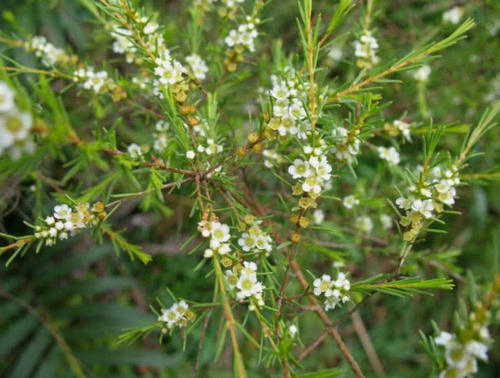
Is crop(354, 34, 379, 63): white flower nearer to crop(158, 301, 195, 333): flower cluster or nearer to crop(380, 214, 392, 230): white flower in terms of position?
crop(380, 214, 392, 230): white flower

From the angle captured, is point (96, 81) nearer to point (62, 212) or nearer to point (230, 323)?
point (62, 212)

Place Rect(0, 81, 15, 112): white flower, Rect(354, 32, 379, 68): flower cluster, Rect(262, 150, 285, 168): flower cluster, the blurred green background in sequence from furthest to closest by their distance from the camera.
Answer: the blurred green background
Rect(354, 32, 379, 68): flower cluster
Rect(262, 150, 285, 168): flower cluster
Rect(0, 81, 15, 112): white flower

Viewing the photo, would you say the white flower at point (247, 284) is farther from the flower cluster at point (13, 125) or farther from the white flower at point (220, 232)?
the flower cluster at point (13, 125)

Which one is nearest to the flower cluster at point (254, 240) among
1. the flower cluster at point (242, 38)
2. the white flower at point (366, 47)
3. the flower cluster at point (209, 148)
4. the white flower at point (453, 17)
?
the flower cluster at point (209, 148)

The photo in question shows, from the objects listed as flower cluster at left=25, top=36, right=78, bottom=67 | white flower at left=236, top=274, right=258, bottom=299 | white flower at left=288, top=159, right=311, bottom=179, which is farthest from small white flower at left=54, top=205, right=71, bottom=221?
flower cluster at left=25, top=36, right=78, bottom=67

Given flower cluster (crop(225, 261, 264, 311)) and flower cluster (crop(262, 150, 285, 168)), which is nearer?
flower cluster (crop(225, 261, 264, 311))

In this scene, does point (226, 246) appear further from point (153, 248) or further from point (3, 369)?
point (3, 369)
